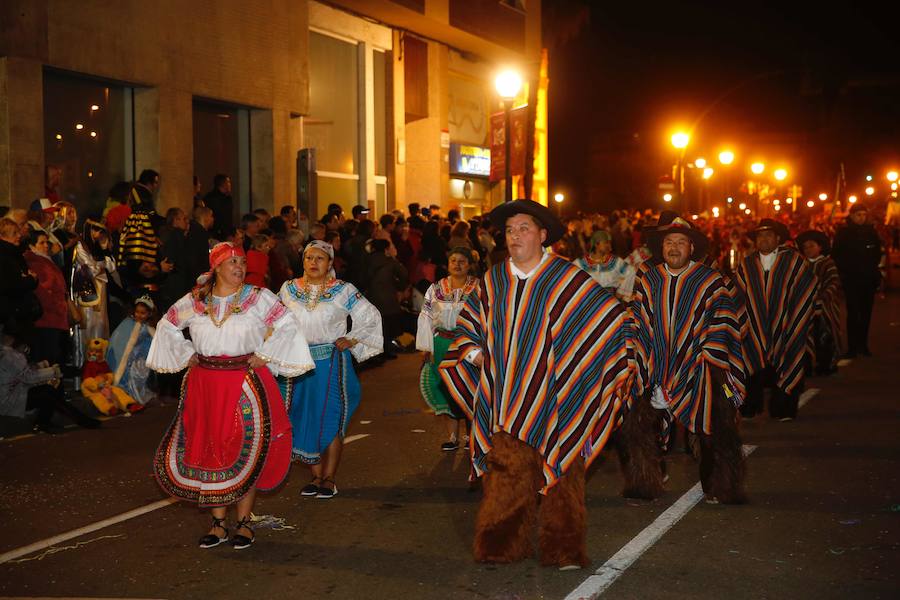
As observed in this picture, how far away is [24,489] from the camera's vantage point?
8414 millimetres

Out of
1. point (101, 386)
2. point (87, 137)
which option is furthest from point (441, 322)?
point (87, 137)

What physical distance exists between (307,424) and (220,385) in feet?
4.41

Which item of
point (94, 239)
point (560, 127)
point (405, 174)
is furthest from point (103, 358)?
point (560, 127)

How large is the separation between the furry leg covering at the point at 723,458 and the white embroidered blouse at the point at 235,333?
104 inches

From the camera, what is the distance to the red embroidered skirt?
21.9 ft

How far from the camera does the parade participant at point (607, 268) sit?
13.0m

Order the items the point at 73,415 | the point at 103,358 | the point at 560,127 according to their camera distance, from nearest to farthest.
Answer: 1. the point at 73,415
2. the point at 103,358
3. the point at 560,127

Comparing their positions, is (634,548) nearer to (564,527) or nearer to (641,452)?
(564,527)

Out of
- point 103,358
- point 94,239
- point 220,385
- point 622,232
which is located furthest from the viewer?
point 622,232

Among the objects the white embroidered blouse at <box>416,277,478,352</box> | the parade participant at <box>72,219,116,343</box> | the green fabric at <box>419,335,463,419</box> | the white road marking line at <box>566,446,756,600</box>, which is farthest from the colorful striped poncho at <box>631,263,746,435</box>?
the parade participant at <box>72,219,116,343</box>

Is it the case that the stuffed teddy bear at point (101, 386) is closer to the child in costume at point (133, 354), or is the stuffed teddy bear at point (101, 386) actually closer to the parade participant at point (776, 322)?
the child in costume at point (133, 354)

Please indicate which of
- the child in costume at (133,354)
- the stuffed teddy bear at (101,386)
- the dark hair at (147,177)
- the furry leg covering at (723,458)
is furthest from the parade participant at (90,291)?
the furry leg covering at (723,458)

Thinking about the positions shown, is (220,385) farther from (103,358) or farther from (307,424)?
(103,358)

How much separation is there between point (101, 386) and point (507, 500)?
6808mm
